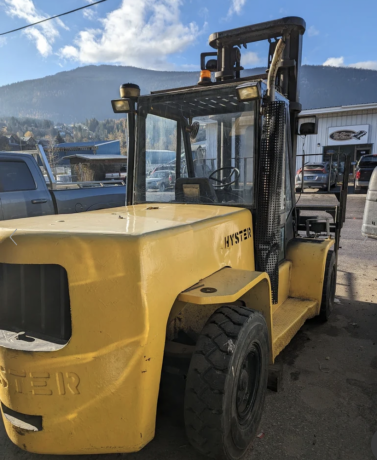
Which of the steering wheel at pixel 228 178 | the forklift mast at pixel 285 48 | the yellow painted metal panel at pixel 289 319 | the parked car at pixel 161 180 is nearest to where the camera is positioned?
the yellow painted metal panel at pixel 289 319

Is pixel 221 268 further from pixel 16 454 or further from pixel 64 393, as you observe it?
pixel 16 454

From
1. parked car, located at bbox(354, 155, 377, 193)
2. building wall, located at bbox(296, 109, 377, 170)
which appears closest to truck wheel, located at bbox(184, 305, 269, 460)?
parked car, located at bbox(354, 155, 377, 193)

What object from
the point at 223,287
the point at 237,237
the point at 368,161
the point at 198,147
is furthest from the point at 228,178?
the point at 368,161

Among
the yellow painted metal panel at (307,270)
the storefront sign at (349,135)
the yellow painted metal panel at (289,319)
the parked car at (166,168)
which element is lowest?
the yellow painted metal panel at (289,319)

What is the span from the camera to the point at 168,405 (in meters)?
2.36

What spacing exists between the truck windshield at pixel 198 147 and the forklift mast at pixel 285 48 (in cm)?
77

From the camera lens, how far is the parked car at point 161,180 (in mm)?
3666

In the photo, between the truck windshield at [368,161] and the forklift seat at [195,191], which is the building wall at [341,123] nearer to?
the truck windshield at [368,161]

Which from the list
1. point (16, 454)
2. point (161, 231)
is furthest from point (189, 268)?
point (16, 454)

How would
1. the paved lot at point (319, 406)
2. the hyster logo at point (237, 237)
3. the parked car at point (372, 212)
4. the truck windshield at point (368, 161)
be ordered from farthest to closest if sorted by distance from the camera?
the truck windshield at point (368, 161) → the parked car at point (372, 212) → the hyster logo at point (237, 237) → the paved lot at point (319, 406)

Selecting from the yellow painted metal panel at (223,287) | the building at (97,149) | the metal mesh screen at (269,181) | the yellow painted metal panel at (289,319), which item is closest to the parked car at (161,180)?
the metal mesh screen at (269,181)

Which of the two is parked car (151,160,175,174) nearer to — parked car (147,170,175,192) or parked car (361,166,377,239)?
parked car (147,170,175,192)

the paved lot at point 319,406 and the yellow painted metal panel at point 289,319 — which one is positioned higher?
the yellow painted metal panel at point 289,319

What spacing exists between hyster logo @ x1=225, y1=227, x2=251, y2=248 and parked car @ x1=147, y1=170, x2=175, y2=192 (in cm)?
97
